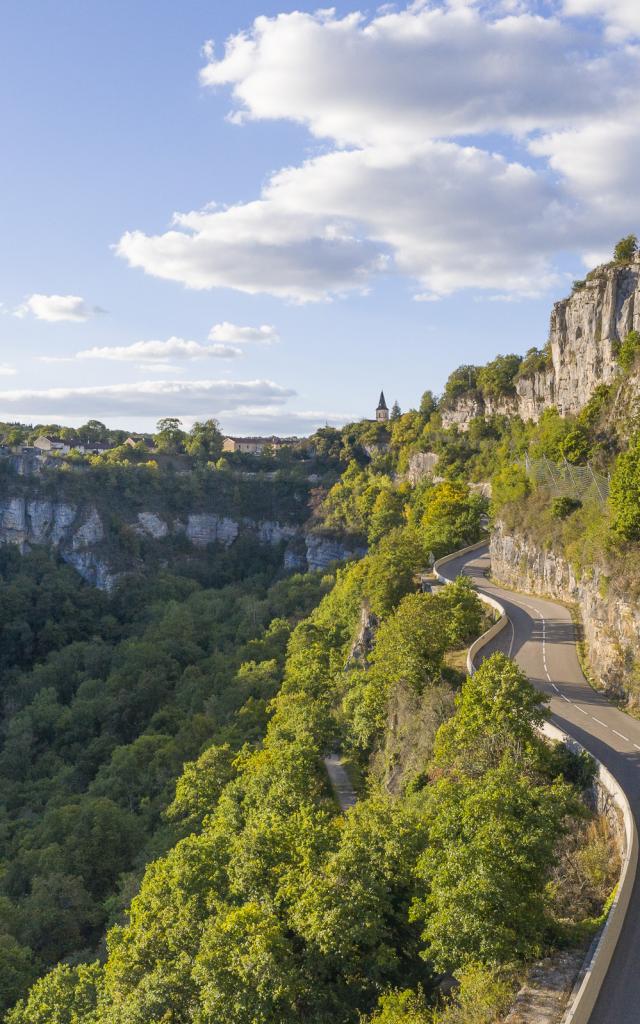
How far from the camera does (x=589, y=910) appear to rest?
591 inches

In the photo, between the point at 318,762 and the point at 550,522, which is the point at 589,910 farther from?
the point at 550,522

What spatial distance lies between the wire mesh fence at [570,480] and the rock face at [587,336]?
15.6 metres

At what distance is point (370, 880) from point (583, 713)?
1135cm

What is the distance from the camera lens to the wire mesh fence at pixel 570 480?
34.8 metres

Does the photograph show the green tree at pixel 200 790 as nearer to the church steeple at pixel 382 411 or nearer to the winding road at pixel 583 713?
the winding road at pixel 583 713

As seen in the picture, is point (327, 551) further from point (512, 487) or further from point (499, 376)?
point (512, 487)

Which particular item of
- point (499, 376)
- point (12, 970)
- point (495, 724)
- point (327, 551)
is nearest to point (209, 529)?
point (327, 551)

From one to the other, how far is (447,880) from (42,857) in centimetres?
2839

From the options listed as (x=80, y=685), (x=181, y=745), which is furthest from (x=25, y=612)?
(x=181, y=745)

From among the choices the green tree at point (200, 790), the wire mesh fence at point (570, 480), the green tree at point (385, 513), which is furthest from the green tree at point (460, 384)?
the green tree at point (200, 790)

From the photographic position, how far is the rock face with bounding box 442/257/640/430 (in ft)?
174

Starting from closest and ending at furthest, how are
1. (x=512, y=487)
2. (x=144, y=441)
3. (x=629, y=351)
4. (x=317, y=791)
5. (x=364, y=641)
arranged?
(x=317, y=791) → (x=364, y=641) → (x=512, y=487) → (x=629, y=351) → (x=144, y=441)

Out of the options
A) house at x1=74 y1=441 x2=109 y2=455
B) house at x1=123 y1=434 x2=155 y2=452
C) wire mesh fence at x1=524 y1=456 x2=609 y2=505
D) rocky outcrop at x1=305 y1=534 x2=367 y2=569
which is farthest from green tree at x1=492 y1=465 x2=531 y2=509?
house at x1=74 y1=441 x2=109 y2=455

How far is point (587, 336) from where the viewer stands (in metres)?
56.8
